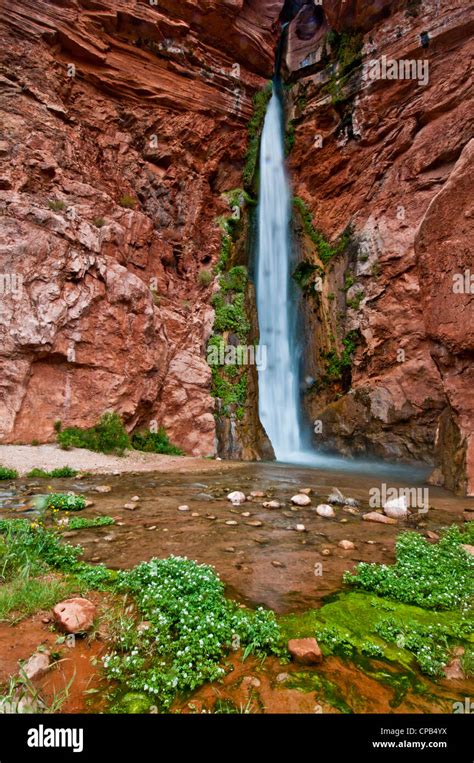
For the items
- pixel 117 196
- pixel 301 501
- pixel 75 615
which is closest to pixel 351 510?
pixel 301 501

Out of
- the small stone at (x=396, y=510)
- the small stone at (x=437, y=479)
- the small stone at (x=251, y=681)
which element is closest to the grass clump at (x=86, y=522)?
the small stone at (x=251, y=681)

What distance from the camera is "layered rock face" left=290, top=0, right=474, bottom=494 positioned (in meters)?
14.7

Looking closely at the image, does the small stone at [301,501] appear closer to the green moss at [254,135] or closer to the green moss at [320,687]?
the green moss at [320,687]

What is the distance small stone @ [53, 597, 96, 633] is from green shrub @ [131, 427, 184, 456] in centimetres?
1078

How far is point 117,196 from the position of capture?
54.4 feet

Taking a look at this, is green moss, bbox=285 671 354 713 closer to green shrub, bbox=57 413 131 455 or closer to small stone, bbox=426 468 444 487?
small stone, bbox=426 468 444 487

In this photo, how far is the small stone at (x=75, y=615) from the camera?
2.14 m

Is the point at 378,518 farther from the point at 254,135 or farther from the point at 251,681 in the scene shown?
the point at 254,135

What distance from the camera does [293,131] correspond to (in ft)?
70.5

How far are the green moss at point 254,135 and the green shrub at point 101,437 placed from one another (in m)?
16.8

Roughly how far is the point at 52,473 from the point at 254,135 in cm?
2207
